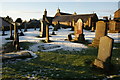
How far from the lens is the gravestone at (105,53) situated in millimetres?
6855

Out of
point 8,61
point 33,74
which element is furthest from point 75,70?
point 8,61

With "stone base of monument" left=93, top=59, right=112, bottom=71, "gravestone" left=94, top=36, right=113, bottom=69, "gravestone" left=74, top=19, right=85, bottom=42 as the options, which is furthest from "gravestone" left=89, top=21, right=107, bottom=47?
"stone base of monument" left=93, top=59, right=112, bottom=71

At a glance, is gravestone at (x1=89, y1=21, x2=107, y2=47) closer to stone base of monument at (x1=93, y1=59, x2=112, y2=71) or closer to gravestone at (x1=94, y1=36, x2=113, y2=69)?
gravestone at (x1=94, y1=36, x2=113, y2=69)

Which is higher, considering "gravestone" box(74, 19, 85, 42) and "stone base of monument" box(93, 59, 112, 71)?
"gravestone" box(74, 19, 85, 42)

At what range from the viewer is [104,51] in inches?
284

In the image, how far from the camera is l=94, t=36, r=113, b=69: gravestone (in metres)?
6.86

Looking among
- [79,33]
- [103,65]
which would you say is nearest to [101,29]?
[79,33]

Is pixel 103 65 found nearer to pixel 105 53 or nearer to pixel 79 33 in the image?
pixel 105 53

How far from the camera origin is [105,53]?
7125mm

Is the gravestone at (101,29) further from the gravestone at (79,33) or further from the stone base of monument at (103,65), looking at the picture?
the stone base of monument at (103,65)

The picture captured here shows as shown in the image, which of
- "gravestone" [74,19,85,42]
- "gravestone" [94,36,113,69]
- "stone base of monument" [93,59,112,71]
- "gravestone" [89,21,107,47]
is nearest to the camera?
"stone base of monument" [93,59,112,71]

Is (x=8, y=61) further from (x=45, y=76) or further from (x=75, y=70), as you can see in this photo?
(x=75, y=70)

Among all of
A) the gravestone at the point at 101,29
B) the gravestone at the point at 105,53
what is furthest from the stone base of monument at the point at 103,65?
the gravestone at the point at 101,29

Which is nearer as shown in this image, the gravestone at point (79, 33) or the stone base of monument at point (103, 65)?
the stone base of monument at point (103, 65)
